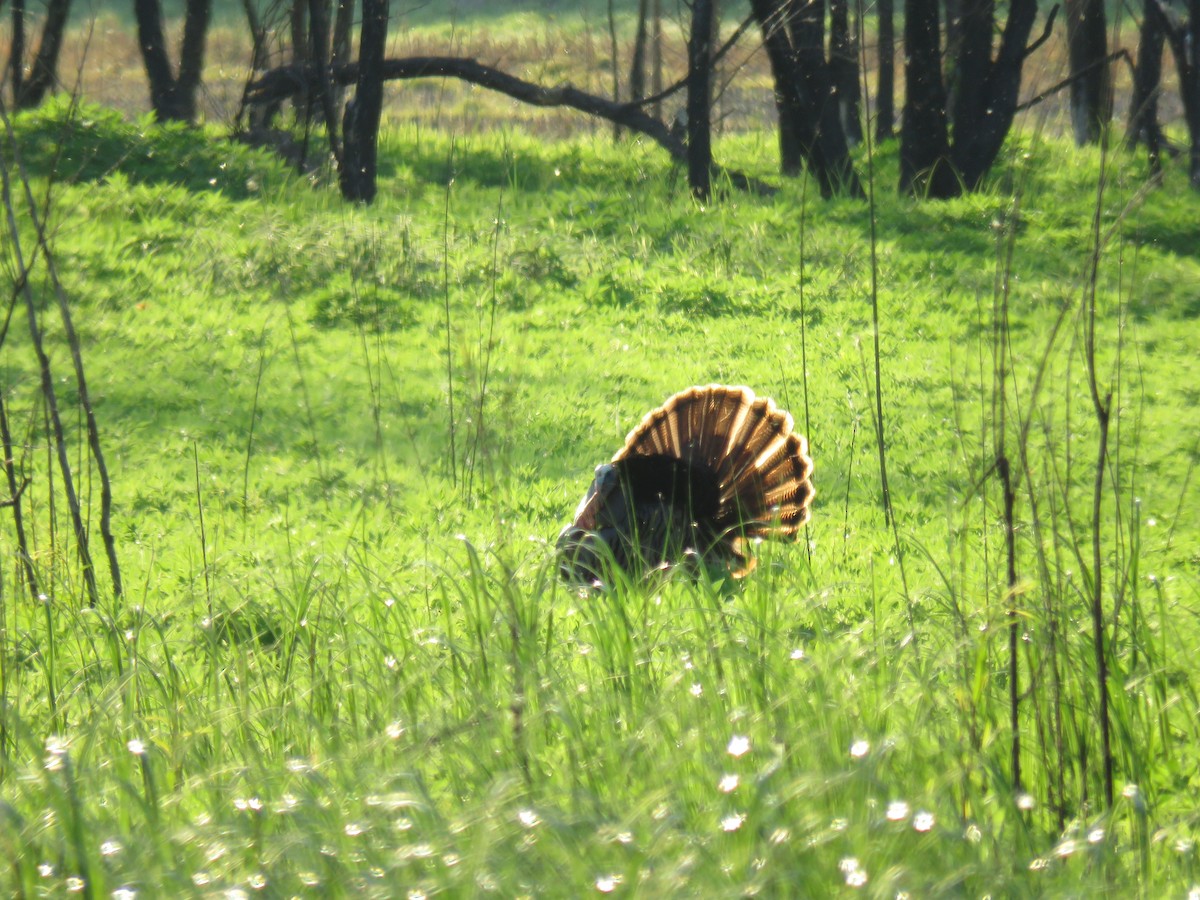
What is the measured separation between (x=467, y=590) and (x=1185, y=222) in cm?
794

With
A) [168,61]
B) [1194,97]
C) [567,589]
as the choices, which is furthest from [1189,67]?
[168,61]

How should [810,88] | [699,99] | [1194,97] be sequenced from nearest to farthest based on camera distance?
1. [699,99]
2. [810,88]
3. [1194,97]

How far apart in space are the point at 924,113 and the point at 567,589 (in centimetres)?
763

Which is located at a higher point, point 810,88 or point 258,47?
point 258,47

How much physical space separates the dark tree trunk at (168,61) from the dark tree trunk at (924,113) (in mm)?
6748

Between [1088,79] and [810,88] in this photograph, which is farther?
[1088,79]

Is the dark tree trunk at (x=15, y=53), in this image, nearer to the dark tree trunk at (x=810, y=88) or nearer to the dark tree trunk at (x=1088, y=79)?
the dark tree trunk at (x=810, y=88)

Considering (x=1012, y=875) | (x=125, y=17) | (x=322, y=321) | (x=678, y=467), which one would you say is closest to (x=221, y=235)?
(x=322, y=321)

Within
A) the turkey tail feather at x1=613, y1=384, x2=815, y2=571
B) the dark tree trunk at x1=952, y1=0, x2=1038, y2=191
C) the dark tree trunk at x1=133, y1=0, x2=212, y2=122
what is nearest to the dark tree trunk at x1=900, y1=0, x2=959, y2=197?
the dark tree trunk at x1=952, y1=0, x2=1038, y2=191

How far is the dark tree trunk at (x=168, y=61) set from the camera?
12500 millimetres

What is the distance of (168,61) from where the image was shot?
1297 cm

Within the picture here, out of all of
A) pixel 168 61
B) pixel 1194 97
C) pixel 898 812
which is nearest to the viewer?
pixel 898 812

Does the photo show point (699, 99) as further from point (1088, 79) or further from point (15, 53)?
point (15, 53)

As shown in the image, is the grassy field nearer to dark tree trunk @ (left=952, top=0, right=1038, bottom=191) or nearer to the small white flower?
the small white flower
